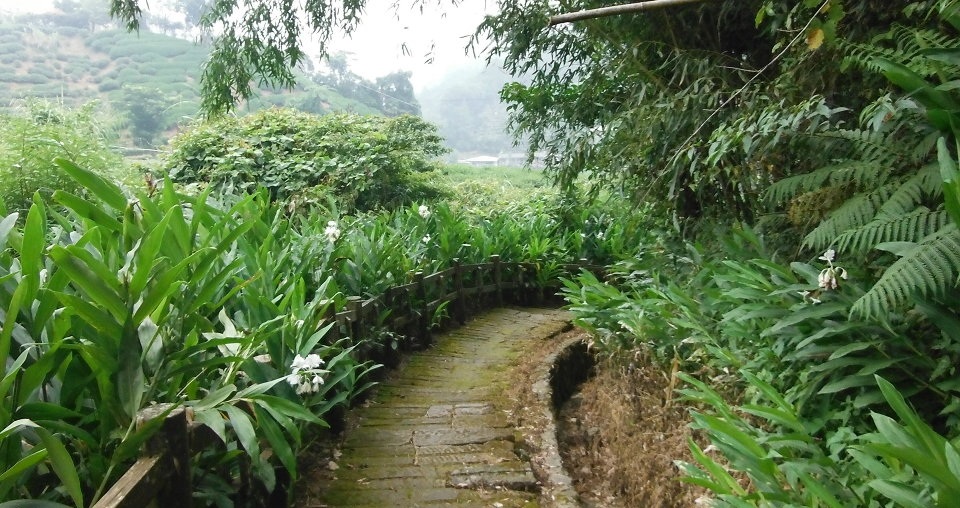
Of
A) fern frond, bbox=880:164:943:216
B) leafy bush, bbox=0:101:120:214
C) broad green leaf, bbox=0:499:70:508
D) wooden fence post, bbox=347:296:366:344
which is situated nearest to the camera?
broad green leaf, bbox=0:499:70:508

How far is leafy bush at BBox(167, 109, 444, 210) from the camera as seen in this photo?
811 cm

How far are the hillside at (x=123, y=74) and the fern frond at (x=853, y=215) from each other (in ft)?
31.3

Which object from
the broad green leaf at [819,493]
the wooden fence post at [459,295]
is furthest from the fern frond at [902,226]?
the wooden fence post at [459,295]

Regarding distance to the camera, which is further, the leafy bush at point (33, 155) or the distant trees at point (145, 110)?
the distant trees at point (145, 110)

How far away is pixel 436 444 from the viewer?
10.4 ft

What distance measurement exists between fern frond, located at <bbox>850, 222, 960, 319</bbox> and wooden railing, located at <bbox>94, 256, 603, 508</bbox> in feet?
5.99

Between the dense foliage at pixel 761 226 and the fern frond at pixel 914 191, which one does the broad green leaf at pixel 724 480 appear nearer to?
the dense foliage at pixel 761 226

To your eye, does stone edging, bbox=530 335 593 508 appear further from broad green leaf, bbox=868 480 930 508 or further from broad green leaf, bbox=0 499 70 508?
broad green leaf, bbox=0 499 70 508

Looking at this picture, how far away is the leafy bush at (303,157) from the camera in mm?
8109

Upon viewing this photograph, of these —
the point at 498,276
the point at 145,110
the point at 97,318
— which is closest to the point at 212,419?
the point at 97,318

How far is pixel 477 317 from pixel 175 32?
1550 cm

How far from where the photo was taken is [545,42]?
4.98 meters

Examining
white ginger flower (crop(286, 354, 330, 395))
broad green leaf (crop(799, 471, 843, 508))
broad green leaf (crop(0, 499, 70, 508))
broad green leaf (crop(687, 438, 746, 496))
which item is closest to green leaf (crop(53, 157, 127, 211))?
white ginger flower (crop(286, 354, 330, 395))

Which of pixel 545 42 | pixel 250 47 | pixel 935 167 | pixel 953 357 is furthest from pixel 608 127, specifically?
pixel 250 47
